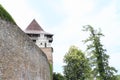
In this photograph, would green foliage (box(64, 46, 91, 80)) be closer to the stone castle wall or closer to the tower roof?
the tower roof

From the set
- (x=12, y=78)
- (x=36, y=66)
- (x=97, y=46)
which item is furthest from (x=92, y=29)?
(x=12, y=78)

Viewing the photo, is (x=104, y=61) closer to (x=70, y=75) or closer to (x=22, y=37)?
(x=22, y=37)

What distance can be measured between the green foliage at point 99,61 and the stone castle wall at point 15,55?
29.3 feet

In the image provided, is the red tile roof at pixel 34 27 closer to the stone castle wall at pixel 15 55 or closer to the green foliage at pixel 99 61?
the green foliage at pixel 99 61

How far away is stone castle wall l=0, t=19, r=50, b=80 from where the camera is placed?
41.6 ft

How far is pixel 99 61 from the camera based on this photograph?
88.0ft

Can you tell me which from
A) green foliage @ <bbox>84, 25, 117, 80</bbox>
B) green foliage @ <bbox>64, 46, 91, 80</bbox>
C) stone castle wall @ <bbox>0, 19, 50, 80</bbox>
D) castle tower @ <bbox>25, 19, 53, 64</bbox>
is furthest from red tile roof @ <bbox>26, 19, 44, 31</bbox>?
stone castle wall @ <bbox>0, 19, 50, 80</bbox>

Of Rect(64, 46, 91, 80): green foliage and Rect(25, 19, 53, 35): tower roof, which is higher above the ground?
Rect(25, 19, 53, 35): tower roof

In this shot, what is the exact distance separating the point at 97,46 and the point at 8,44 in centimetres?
1500

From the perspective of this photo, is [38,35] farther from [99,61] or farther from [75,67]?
[99,61]

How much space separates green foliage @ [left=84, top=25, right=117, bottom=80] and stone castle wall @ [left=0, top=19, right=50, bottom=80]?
8.92 meters

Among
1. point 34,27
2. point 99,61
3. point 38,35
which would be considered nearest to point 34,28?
point 34,27

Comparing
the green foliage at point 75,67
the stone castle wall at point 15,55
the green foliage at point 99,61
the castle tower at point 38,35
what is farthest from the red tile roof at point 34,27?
the stone castle wall at point 15,55

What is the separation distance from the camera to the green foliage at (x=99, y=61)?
2666 centimetres
